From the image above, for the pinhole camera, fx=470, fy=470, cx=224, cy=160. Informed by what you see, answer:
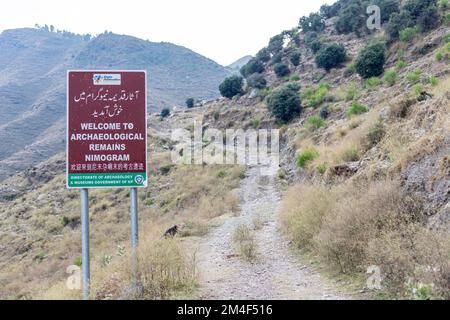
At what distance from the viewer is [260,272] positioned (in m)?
7.20

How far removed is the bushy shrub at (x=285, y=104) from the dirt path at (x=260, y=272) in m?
17.3

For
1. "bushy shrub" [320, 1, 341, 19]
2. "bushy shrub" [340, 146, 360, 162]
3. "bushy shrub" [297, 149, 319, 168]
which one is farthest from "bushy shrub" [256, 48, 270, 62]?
"bushy shrub" [340, 146, 360, 162]

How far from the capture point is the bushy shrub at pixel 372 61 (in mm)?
27266

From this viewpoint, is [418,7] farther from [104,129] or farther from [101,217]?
[104,129]

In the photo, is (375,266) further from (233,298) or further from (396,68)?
(396,68)

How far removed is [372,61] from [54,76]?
9195 cm

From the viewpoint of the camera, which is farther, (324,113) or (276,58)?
(276,58)

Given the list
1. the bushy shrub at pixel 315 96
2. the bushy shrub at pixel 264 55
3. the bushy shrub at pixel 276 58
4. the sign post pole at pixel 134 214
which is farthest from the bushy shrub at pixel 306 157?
the bushy shrub at pixel 264 55

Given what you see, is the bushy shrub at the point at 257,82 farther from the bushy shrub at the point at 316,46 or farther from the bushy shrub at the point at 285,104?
the bushy shrub at the point at 285,104

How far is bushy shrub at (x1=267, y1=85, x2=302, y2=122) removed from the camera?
2898cm

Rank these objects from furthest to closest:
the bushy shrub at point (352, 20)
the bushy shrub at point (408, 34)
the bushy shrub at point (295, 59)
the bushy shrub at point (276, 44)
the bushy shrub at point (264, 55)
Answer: the bushy shrub at point (276, 44), the bushy shrub at point (264, 55), the bushy shrub at point (295, 59), the bushy shrub at point (352, 20), the bushy shrub at point (408, 34)

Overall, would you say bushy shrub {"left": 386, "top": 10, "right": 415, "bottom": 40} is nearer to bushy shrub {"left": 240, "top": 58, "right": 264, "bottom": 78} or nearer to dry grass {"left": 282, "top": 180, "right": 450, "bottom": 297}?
bushy shrub {"left": 240, "top": 58, "right": 264, "bottom": 78}

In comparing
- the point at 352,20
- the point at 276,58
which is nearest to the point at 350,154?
the point at 352,20

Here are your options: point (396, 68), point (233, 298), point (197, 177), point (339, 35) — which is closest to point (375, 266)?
point (233, 298)
